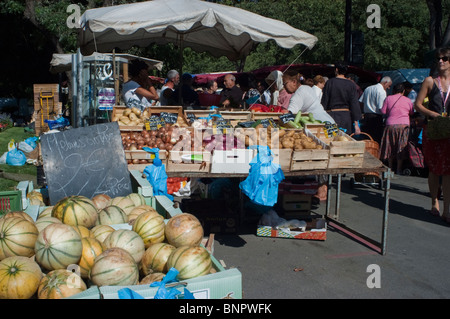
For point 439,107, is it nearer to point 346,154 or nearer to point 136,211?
point 346,154

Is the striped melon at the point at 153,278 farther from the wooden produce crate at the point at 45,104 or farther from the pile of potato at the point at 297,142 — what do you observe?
the wooden produce crate at the point at 45,104

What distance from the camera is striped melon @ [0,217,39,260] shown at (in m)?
2.83

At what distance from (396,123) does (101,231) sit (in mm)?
8498

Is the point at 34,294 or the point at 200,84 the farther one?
the point at 200,84

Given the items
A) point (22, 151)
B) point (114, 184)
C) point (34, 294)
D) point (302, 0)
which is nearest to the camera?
point (34, 294)

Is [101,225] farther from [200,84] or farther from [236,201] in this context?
[200,84]

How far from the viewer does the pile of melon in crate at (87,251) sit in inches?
98.9

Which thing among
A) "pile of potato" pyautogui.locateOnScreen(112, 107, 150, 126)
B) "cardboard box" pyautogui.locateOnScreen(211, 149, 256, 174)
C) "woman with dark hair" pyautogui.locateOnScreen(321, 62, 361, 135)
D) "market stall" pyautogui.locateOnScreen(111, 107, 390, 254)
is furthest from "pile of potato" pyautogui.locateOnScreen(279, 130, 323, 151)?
"woman with dark hair" pyautogui.locateOnScreen(321, 62, 361, 135)

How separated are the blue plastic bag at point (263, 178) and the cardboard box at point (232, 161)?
0.25ft

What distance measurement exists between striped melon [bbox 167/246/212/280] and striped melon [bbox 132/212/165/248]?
51 centimetres

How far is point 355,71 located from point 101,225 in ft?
50.0

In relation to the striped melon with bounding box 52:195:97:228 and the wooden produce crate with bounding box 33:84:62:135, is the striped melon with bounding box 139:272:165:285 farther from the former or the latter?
the wooden produce crate with bounding box 33:84:62:135

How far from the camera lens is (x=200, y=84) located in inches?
902
